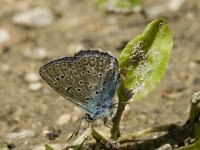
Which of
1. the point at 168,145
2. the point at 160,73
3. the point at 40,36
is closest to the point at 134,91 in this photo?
the point at 160,73

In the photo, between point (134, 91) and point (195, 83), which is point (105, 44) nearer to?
point (195, 83)

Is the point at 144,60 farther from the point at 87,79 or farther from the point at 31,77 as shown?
the point at 31,77

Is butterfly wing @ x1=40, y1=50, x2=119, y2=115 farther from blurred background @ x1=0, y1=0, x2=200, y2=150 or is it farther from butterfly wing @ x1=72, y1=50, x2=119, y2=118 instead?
blurred background @ x1=0, y1=0, x2=200, y2=150

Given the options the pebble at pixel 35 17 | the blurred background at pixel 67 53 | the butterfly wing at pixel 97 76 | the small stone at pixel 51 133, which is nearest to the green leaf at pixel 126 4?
the blurred background at pixel 67 53

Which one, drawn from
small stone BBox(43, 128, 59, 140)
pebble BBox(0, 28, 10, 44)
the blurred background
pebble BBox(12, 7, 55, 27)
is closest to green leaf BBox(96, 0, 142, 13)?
the blurred background

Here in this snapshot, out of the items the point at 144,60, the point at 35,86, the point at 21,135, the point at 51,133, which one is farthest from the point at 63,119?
the point at 144,60

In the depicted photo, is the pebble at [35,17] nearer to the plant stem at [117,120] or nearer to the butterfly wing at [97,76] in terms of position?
the butterfly wing at [97,76]
